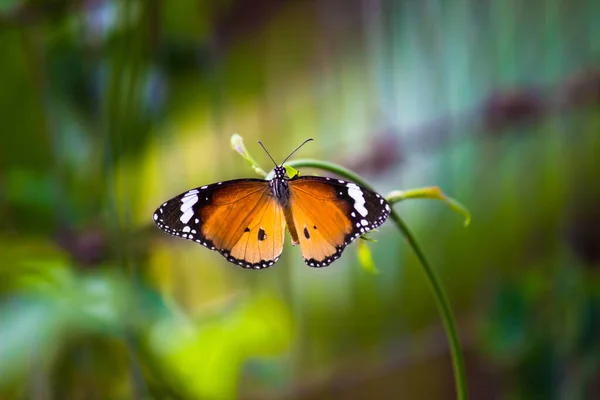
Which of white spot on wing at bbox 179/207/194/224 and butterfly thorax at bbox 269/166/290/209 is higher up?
butterfly thorax at bbox 269/166/290/209

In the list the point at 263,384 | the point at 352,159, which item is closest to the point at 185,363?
the point at 263,384

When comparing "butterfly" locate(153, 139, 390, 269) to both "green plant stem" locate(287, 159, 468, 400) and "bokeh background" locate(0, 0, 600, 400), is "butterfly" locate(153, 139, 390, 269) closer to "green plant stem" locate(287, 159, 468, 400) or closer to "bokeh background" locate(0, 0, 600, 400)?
"green plant stem" locate(287, 159, 468, 400)

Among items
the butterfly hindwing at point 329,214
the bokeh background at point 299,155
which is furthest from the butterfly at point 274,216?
the bokeh background at point 299,155

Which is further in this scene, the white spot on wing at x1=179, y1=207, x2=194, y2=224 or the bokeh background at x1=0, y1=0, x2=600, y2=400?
the bokeh background at x1=0, y1=0, x2=600, y2=400

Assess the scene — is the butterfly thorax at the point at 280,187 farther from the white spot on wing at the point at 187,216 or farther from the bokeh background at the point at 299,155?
the bokeh background at the point at 299,155

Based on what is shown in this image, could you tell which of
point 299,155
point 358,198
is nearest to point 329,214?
point 358,198

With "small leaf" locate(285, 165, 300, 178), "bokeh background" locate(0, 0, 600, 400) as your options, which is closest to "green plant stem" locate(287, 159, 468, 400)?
"small leaf" locate(285, 165, 300, 178)

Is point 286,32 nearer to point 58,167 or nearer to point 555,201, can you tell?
point 58,167
